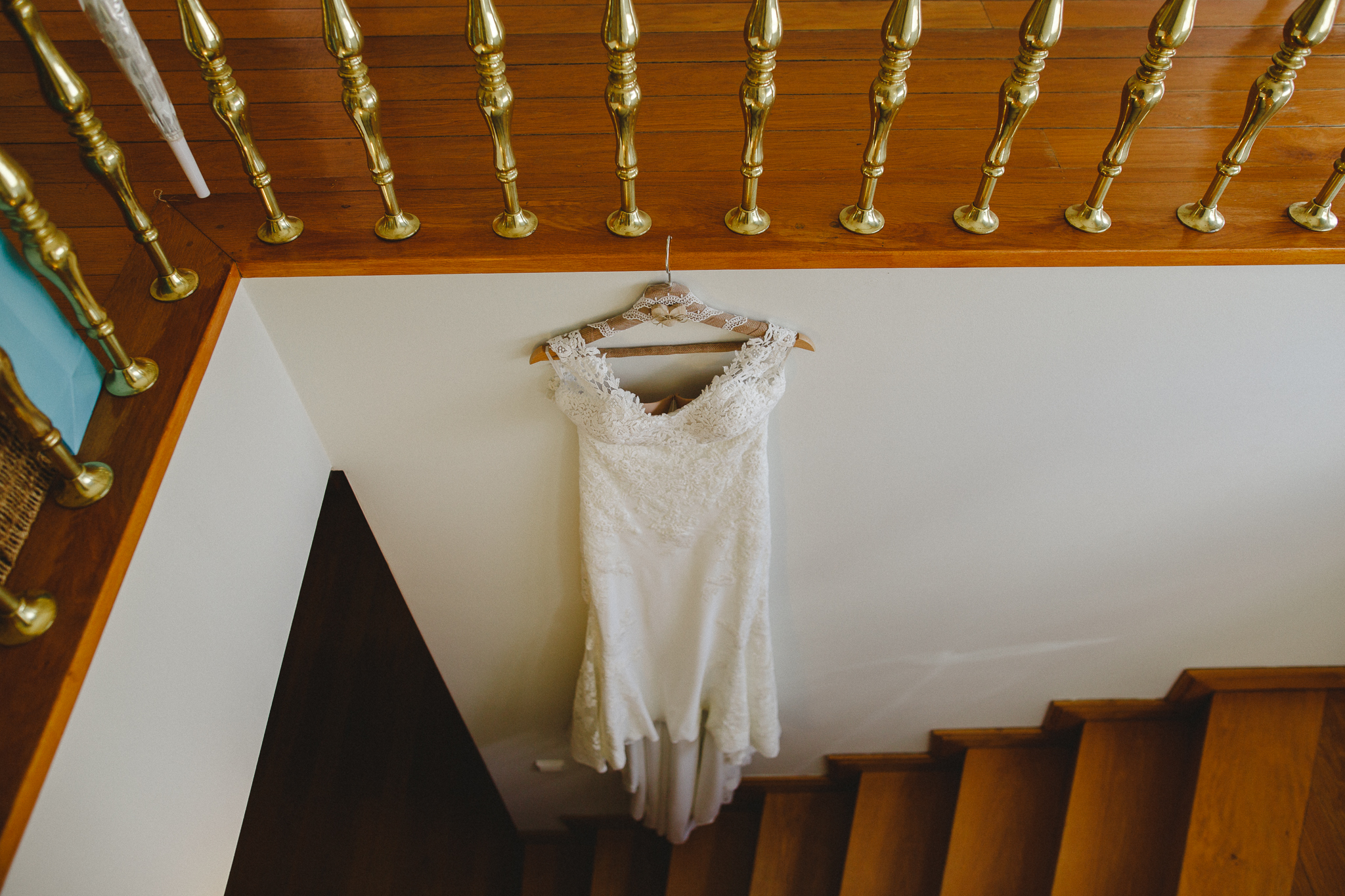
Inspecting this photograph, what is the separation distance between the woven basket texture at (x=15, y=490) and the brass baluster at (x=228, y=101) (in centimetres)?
52

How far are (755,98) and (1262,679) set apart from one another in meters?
2.45

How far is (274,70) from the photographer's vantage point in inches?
71.4

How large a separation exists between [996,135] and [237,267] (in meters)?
1.26

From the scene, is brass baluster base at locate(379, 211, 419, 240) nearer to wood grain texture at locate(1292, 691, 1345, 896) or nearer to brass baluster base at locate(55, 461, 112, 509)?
brass baluster base at locate(55, 461, 112, 509)

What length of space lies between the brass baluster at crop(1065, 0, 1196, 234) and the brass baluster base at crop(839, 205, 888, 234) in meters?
0.34

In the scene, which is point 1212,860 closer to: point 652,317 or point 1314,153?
point 1314,153

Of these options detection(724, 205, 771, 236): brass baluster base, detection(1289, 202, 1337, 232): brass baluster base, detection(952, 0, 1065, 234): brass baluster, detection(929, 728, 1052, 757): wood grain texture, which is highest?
detection(1289, 202, 1337, 232): brass baluster base

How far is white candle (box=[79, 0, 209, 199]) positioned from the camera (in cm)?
128

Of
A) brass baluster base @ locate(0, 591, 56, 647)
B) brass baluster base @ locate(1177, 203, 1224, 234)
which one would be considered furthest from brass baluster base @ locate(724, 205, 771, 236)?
brass baluster base @ locate(0, 591, 56, 647)

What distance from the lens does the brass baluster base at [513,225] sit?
142 cm

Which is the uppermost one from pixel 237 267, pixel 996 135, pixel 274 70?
pixel 274 70

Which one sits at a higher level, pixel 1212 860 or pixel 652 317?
pixel 652 317

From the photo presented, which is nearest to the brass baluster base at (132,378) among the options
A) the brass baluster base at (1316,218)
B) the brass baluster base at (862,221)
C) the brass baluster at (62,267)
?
the brass baluster at (62,267)

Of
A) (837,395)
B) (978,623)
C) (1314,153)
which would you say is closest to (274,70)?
(837,395)
